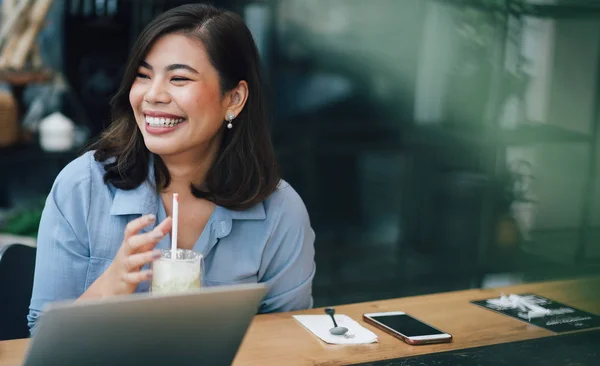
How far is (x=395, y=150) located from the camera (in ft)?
14.6

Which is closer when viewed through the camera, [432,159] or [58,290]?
[58,290]

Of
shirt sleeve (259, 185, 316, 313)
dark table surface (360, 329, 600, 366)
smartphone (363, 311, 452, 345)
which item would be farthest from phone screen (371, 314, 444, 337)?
shirt sleeve (259, 185, 316, 313)

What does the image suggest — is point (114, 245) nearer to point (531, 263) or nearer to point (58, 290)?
point (58, 290)

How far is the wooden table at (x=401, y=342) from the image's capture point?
1710 millimetres

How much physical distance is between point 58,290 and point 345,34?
2672 millimetres

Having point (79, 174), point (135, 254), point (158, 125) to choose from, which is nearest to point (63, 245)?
point (79, 174)

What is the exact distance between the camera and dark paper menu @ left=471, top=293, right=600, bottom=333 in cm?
199

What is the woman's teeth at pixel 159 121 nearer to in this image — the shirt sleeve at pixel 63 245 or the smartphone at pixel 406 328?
the shirt sleeve at pixel 63 245

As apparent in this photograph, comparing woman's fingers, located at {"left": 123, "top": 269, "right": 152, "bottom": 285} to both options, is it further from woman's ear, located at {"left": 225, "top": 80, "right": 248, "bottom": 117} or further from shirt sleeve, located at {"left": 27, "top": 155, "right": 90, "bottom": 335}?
woman's ear, located at {"left": 225, "top": 80, "right": 248, "bottom": 117}

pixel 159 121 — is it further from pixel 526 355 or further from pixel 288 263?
pixel 526 355

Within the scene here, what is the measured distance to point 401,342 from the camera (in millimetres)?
1842

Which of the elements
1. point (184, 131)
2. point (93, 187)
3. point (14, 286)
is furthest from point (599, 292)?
point (14, 286)

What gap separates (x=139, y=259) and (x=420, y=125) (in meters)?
3.12

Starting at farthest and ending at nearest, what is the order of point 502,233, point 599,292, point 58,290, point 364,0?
1. point 502,233
2. point 364,0
3. point 599,292
4. point 58,290
